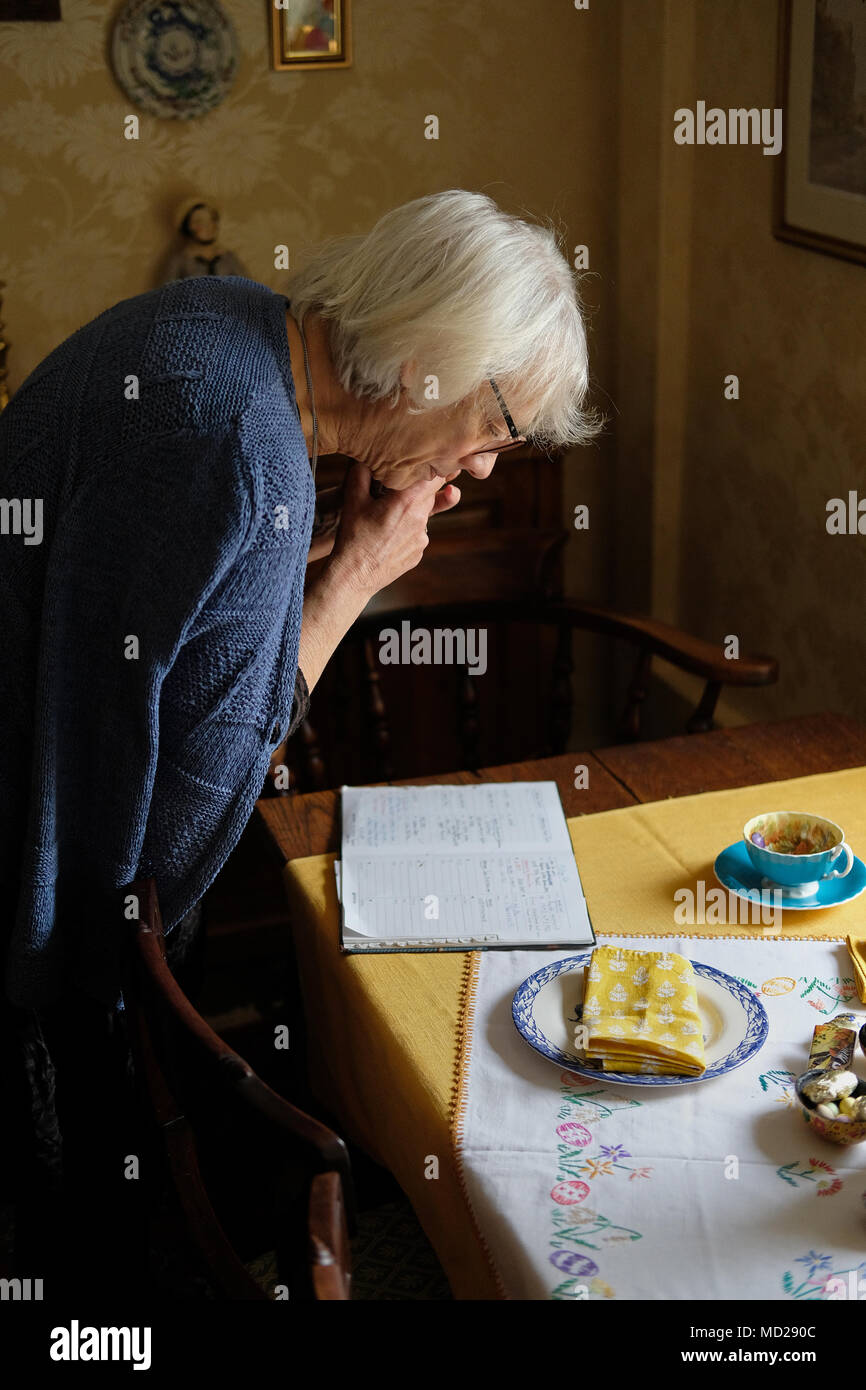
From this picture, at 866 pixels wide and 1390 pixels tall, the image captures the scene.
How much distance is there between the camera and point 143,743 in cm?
127

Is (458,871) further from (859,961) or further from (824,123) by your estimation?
(824,123)

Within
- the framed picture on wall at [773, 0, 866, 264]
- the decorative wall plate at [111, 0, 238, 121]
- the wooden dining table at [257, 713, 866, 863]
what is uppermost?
the decorative wall plate at [111, 0, 238, 121]

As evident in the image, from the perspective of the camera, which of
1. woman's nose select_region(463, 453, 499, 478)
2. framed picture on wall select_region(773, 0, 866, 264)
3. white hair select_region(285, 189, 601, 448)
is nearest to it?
white hair select_region(285, 189, 601, 448)

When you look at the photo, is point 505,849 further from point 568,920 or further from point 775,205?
point 775,205

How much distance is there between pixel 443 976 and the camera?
4.33ft

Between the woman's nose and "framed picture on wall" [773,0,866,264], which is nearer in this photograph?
the woman's nose

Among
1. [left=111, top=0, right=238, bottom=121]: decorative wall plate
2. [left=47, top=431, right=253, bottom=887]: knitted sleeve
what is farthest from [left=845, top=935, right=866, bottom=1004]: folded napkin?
[left=111, top=0, right=238, bottom=121]: decorative wall plate

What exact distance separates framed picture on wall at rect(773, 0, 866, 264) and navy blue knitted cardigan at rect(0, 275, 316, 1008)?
47.6 inches

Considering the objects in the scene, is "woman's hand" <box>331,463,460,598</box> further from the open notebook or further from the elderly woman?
the open notebook

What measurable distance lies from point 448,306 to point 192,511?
342 mm

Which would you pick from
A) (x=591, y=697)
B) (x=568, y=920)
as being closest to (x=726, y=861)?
(x=568, y=920)

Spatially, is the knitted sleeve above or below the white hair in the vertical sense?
below

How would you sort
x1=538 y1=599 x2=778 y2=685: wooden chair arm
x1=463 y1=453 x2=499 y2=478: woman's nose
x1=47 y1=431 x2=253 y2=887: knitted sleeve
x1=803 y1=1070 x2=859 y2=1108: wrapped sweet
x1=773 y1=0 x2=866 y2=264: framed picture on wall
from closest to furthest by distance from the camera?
1. x1=803 y1=1070 x2=859 y2=1108: wrapped sweet
2. x1=47 y1=431 x2=253 y2=887: knitted sleeve
3. x1=463 y1=453 x2=499 y2=478: woman's nose
4. x1=538 y1=599 x2=778 y2=685: wooden chair arm
5. x1=773 y1=0 x2=866 y2=264: framed picture on wall

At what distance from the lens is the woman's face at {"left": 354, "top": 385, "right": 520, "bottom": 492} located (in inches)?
55.6
